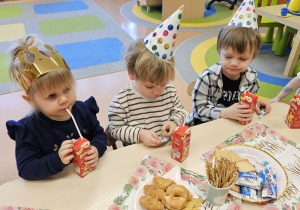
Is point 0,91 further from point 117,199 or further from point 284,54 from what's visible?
point 284,54

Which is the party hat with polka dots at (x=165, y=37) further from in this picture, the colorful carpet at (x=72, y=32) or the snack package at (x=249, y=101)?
the colorful carpet at (x=72, y=32)

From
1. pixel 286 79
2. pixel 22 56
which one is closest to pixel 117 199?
pixel 22 56

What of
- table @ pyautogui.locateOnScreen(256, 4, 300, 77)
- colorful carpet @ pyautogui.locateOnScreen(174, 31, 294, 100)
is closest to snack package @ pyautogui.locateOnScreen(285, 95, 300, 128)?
colorful carpet @ pyautogui.locateOnScreen(174, 31, 294, 100)

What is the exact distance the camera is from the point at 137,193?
27.9 inches

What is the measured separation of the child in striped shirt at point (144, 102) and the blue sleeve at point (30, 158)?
1.04 ft

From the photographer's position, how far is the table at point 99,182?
708mm

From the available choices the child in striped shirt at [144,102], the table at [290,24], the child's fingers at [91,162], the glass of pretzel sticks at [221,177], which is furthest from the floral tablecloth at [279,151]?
the table at [290,24]

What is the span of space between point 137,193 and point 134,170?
112mm

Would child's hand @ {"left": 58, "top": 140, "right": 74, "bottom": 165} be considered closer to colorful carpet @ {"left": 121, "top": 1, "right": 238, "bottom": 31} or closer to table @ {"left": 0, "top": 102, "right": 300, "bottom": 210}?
table @ {"left": 0, "top": 102, "right": 300, "bottom": 210}

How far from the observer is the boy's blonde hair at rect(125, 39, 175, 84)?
3.07 ft

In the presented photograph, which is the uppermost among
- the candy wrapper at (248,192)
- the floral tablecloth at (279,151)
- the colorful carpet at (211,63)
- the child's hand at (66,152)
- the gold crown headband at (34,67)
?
the gold crown headband at (34,67)

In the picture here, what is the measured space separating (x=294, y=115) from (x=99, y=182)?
0.79 metres

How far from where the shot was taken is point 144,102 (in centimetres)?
110

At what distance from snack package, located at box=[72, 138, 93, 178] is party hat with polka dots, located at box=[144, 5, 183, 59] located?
42 centimetres
